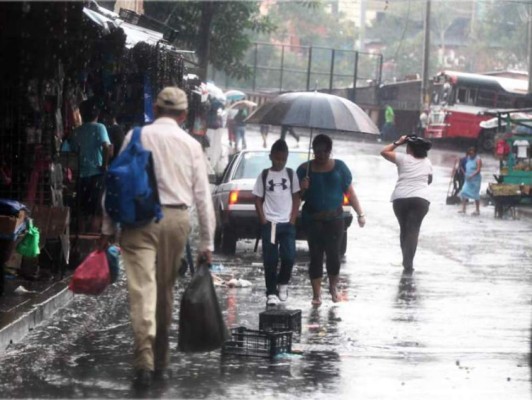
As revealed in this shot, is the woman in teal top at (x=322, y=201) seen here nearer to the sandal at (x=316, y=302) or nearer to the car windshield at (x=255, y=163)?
the sandal at (x=316, y=302)

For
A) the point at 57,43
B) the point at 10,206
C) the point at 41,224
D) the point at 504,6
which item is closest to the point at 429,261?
the point at 41,224

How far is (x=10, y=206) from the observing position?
12.4 meters

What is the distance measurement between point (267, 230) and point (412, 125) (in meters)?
48.7

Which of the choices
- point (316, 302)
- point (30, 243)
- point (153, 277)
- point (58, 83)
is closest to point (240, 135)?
point (58, 83)

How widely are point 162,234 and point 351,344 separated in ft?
9.41

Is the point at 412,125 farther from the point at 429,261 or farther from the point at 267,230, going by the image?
the point at 267,230

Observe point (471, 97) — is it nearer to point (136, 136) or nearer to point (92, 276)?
point (136, 136)

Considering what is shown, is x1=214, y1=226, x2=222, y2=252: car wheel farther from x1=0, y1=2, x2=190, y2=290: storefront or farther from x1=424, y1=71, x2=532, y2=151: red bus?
x1=424, y1=71, x2=532, y2=151: red bus

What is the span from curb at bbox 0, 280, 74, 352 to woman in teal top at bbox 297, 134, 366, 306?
2.52 meters

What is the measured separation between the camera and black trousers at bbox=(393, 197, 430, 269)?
1761 centimetres

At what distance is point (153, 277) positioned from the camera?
8.91 metres

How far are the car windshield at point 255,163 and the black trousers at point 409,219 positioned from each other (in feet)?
A: 8.38

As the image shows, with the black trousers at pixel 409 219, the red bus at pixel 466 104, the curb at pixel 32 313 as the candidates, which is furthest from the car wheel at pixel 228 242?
the red bus at pixel 466 104

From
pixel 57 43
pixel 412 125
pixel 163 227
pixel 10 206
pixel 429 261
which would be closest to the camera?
pixel 163 227
